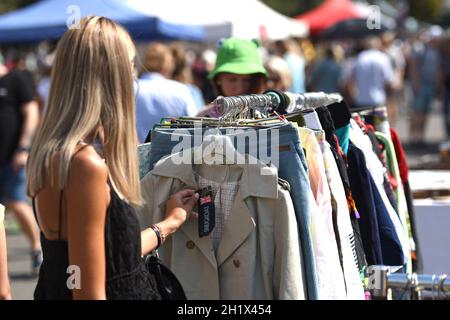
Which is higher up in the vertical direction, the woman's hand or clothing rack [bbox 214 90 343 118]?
clothing rack [bbox 214 90 343 118]

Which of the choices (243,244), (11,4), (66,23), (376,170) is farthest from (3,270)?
(11,4)

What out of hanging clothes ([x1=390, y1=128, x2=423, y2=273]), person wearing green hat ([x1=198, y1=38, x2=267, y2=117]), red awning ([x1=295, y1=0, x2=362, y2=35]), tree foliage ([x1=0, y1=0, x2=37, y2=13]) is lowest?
hanging clothes ([x1=390, y1=128, x2=423, y2=273])

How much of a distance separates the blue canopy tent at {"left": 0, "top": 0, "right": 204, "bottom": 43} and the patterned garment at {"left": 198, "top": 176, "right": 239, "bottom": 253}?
7.05m

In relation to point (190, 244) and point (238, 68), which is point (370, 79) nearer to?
point (238, 68)

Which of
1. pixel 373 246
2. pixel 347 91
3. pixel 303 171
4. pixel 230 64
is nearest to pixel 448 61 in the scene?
pixel 347 91

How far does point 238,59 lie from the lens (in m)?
5.19

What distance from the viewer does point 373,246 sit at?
13.1ft

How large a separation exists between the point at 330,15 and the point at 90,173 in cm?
2319

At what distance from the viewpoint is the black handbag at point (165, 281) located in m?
2.93

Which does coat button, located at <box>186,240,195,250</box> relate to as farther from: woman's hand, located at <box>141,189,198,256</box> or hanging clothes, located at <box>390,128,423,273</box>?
hanging clothes, located at <box>390,128,423,273</box>

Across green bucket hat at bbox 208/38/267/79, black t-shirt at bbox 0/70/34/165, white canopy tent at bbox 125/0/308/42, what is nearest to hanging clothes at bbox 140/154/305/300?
green bucket hat at bbox 208/38/267/79

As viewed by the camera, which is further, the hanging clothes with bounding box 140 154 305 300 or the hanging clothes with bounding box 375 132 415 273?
the hanging clothes with bounding box 375 132 415 273

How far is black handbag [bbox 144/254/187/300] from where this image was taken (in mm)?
2930
